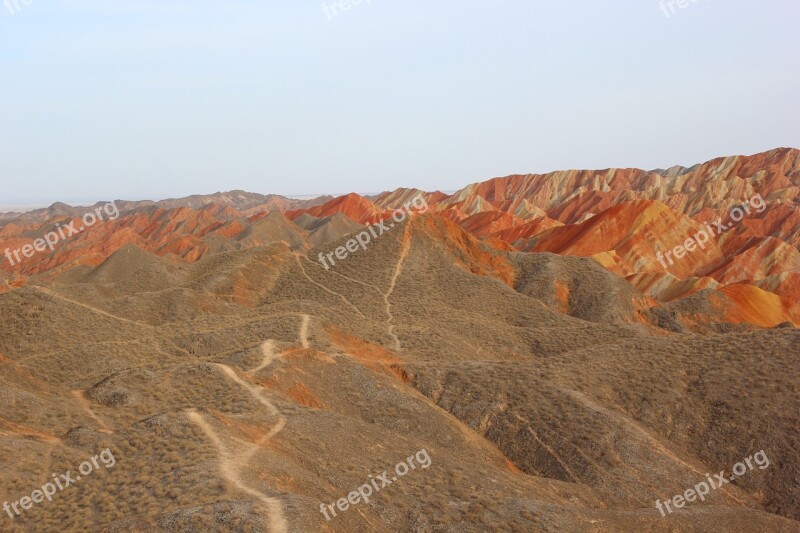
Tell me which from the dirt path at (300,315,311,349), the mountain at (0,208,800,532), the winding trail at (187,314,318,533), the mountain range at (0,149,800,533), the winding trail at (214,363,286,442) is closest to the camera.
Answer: the winding trail at (187,314,318,533)

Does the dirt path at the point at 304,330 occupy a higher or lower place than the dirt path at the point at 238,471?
lower

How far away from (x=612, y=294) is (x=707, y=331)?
37.2ft

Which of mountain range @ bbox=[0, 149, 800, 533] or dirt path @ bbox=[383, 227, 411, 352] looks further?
dirt path @ bbox=[383, 227, 411, 352]

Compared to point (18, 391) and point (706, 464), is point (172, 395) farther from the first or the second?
point (706, 464)

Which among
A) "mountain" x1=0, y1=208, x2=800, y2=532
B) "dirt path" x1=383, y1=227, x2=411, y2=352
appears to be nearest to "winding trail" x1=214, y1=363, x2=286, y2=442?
"mountain" x1=0, y1=208, x2=800, y2=532

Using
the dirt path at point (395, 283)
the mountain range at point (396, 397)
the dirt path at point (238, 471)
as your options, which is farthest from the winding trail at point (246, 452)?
the dirt path at point (395, 283)

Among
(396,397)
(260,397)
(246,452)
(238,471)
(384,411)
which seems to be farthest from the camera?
(396,397)

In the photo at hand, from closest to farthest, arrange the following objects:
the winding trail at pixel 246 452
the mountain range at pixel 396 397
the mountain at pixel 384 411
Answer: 1. the winding trail at pixel 246 452
2. the mountain at pixel 384 411
3. the mountain range at pixel 396 397

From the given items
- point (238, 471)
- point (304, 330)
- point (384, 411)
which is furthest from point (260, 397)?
point (304, 330)

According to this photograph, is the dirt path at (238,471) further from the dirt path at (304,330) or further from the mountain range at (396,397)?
the dirt path at (304,330)

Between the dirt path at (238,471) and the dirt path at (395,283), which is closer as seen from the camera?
the dirt path at (238,471)

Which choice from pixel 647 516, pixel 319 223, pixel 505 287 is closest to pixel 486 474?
pixel 647 516

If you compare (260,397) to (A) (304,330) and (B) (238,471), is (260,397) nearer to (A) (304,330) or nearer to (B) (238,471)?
(B) (238,471)

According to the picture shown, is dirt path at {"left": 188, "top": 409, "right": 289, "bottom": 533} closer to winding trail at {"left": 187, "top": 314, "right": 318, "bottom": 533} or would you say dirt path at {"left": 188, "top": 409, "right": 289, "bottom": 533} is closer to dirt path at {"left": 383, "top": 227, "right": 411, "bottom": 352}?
winding trail at {"left": 187, "top": 314, "right": 318, "bottom": 533}
